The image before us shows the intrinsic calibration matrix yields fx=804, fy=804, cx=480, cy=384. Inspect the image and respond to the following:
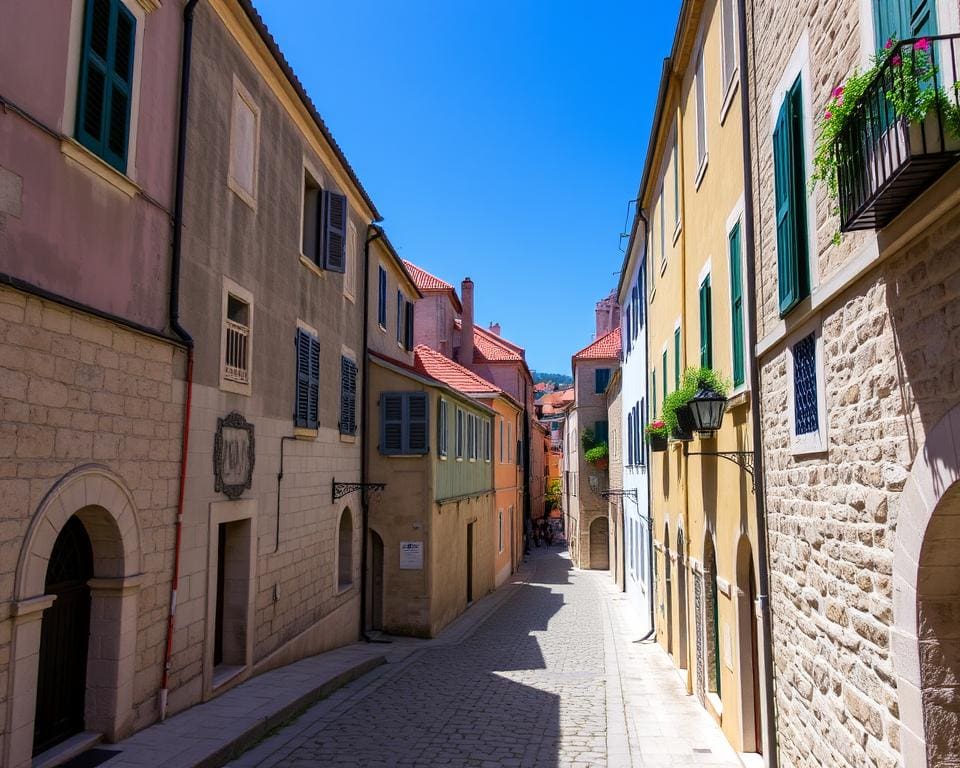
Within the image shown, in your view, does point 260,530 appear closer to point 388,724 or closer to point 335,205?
point 388,724

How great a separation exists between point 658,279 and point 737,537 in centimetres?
851

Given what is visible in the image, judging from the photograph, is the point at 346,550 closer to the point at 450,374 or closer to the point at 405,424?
the point at 405,424

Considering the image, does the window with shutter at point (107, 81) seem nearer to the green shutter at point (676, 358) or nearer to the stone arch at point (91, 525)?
the stone arch at point (91, 525)

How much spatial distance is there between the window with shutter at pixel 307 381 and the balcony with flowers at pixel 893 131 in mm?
10578

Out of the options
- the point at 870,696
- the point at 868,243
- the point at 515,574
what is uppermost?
the point at 868,243

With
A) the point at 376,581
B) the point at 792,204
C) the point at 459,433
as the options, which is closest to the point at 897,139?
the point at 792,204

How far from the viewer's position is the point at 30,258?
21.5ft

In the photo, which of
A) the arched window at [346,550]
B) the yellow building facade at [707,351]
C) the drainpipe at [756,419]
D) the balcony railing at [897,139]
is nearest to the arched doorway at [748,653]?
the yellow building facade at [707,351]

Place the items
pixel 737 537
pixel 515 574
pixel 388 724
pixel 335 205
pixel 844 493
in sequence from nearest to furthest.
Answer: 1. pixel 844 493
2. pixel 737 537
3. pixel 388 724
4. pixel 335 205
5. pixel 515 574

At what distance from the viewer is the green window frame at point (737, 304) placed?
8.70m

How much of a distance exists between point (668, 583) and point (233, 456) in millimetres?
9281

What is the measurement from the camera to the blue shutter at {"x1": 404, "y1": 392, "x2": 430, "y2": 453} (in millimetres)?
18625

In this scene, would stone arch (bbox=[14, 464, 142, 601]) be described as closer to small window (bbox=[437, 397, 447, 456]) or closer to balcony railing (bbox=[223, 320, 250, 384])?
balcony railing (bbox=[223, 320, 250, 384])

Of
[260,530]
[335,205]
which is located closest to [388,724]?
[260,530]
